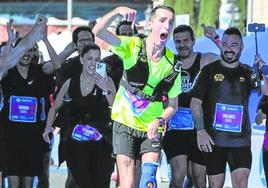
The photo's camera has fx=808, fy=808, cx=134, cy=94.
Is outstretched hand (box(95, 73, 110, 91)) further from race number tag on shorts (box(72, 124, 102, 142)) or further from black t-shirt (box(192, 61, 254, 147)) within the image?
black t-shirt (box(192, 61, 254, 147))

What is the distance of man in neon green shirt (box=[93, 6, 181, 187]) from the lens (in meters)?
7.14

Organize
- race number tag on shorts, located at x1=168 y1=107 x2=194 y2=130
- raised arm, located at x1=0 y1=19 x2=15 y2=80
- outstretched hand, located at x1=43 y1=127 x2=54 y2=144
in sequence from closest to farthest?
raised arm, located at x1=0 y1=19 x2=15 y2=80
outstretched hand, located at x1=43 y1=127 x2=54 y2=144
race number tag on shorts, located at x1=168 y1=107 x2=194 y2=130

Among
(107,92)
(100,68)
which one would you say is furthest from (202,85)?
(100,68)

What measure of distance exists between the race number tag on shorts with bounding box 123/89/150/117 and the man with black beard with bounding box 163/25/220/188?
1814mm

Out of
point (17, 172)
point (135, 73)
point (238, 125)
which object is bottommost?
point (17, 172)

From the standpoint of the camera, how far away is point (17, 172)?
30.0 ft

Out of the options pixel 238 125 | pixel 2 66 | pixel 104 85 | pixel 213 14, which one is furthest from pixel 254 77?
pixel 213 14

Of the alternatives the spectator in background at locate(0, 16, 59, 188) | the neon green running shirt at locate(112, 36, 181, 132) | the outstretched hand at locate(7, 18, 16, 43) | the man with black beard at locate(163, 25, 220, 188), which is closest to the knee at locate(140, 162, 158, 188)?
the neon green running shirt at locate(112, 36, 181, 132)

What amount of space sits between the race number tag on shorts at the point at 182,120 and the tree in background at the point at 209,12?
17.2 m

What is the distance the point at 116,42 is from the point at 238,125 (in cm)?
204

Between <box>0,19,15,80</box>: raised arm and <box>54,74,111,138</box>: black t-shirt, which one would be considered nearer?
<box>0,19,15,80</box>: raised arm

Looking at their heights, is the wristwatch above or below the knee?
above

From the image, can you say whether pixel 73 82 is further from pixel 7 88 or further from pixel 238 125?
pixel 238 125

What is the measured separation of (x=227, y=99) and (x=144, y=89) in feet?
5.34
